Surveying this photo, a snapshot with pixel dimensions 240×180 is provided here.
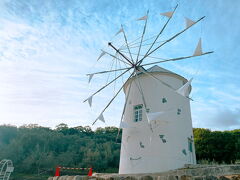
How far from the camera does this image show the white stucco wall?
1088cm

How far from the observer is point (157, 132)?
11.1 metres

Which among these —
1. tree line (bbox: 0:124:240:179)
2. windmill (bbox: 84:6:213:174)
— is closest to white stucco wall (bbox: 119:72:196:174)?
windmill (bbox: 84:6:213:174)

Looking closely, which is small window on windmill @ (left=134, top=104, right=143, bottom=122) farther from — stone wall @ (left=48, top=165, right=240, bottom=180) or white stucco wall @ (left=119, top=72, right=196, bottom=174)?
stone wall @ (left=48, top=165, right=240, bottom=180)

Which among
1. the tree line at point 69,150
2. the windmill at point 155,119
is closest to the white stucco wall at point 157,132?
the windmill at point 155,119

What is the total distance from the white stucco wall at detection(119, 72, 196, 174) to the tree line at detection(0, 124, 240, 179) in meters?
8.86

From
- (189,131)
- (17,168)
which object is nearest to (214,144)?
(189,131)

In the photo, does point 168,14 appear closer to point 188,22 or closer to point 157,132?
point 188,22

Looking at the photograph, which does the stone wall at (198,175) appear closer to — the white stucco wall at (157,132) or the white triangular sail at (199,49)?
the white stucco wall at (157,132)

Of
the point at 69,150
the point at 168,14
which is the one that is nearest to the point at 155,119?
the point at 168,14

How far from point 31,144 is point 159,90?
25869mm

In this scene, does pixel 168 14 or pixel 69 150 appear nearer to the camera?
pixel 168 14

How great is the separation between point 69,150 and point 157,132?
24.1m

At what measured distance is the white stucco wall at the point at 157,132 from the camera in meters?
10.9

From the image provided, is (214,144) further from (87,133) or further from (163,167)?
(87,133)
